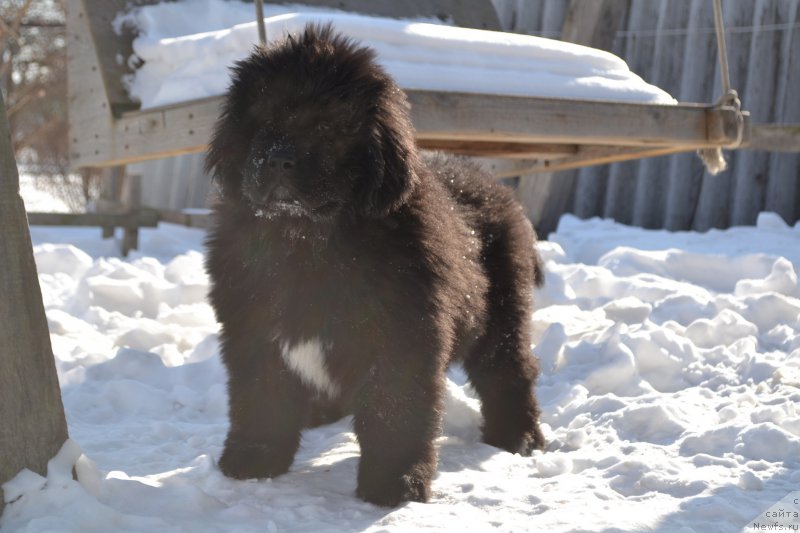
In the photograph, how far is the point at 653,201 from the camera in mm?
8828

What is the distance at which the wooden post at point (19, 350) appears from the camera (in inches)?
91.2

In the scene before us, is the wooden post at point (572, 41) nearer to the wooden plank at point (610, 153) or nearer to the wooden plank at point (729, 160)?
the wooden plank at point (729, 160)

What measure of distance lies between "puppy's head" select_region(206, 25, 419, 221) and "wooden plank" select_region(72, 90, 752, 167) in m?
1.36

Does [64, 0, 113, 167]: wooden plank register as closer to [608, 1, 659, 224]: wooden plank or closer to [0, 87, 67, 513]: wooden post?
[0, 87, 67, 513]: wooden post

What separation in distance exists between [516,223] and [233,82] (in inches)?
52.5

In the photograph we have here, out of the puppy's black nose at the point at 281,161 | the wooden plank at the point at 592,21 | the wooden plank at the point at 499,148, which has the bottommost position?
the wooden plank at the point at 499,148

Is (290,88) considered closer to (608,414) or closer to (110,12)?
(608,414)

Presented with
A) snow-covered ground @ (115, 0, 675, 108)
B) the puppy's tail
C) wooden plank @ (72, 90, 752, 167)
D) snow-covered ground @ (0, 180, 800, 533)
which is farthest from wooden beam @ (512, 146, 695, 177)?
the puppy's tail

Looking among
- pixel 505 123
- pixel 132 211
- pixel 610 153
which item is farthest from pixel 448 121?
pixel 132 211

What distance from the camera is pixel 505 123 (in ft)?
14.8

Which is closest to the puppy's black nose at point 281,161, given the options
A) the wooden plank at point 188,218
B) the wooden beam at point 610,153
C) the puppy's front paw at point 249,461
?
the puppy's front paw at point 249,461

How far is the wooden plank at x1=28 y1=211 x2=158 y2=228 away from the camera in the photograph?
7.62 m

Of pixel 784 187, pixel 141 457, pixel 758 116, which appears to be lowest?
pixel 141 457

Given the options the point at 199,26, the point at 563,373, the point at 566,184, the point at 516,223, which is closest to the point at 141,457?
the point at 516,223
